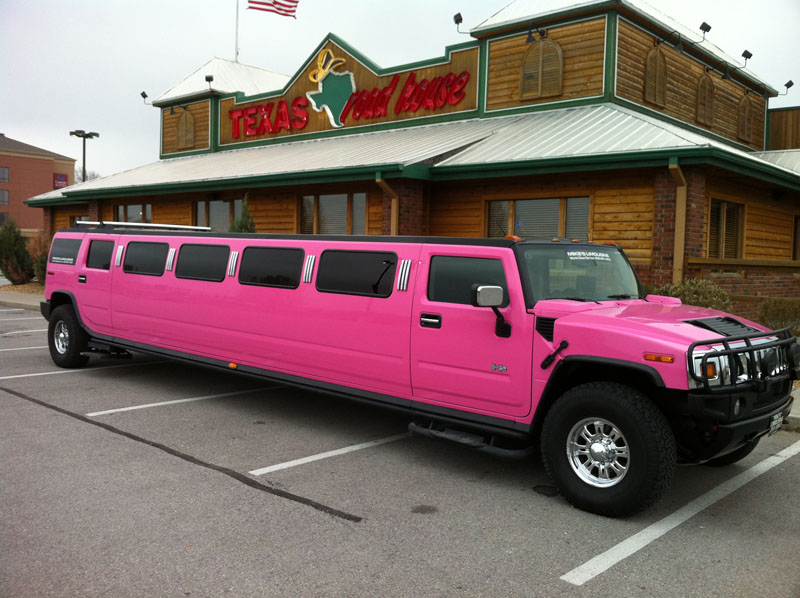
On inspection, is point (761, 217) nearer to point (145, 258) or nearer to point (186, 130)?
point (145, 258)

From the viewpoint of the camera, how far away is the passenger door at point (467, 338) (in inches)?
206

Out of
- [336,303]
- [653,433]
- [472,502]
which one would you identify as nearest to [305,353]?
[336,303]

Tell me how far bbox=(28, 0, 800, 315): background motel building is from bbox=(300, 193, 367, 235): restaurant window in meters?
0.04

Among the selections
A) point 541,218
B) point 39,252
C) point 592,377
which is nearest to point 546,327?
point 592,377

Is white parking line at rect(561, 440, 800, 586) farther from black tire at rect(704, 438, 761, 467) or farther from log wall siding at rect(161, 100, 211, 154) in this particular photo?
Answer: log wall siding at rect(161, 100, 211, 154)

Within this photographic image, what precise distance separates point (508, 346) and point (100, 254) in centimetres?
643

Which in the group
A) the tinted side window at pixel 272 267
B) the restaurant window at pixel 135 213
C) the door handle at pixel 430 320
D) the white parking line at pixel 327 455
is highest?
the restaurant window at pixel 135 213

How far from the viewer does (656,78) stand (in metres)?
16.0

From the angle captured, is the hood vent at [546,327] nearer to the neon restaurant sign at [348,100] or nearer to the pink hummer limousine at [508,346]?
the pink hummer limousine at [508,346]

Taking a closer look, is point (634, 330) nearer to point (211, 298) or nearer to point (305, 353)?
point (305, 353)

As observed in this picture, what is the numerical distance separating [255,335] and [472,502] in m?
3.15

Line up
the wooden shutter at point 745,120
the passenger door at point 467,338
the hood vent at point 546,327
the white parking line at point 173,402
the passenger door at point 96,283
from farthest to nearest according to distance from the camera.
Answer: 1. the wooden shutter at point 745,120
2. the passenger door at point 96,283
3. the white parking line at point 173,402
4. the passenger door at point 467,338
5. the hood vent at point 546,327

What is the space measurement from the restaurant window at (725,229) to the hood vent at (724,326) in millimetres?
9106

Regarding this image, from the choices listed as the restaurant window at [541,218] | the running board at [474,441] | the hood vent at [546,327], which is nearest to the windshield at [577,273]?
the hood vent at [546,327]
